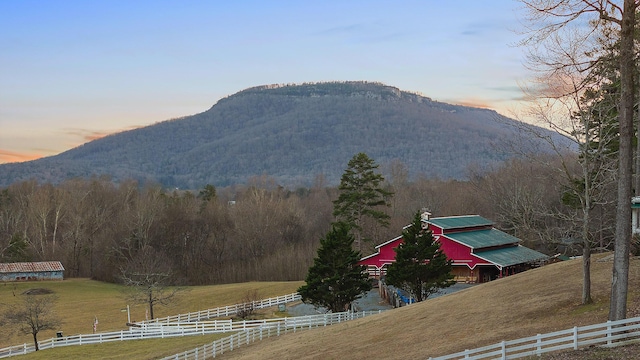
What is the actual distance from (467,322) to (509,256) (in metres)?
32.5

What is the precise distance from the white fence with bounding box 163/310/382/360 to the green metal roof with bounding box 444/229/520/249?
58.1ft

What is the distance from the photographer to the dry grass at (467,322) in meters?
24.3

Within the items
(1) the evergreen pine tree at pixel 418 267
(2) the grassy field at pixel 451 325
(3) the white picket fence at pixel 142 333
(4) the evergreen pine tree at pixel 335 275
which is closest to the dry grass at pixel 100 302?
(3) the white picket fence at pixel 142 333

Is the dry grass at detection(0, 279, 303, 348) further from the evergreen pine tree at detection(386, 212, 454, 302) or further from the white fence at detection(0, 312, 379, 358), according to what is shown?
the evergreen pine tree at detection(386, 212, 454, 302)

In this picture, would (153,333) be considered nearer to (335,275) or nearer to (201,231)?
(335,275)

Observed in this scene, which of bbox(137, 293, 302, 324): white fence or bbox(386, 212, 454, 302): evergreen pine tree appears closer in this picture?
bbox(386, 212, 454, 302): evergreen pine tree

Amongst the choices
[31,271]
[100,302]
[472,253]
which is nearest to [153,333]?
[100,302]

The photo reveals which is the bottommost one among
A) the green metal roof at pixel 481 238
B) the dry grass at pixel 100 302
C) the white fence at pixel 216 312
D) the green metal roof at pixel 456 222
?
the dry grass at pixel 100 302

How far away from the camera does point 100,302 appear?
69.4m

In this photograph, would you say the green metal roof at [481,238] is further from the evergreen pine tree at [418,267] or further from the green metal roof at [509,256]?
the evergreen pine tree at [418,267]

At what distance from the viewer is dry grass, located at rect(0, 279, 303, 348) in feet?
180

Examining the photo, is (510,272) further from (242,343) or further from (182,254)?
(182,254)

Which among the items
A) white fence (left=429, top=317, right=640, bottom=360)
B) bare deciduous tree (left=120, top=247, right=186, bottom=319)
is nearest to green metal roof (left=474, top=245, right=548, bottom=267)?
bare deciduous tree (left=120, top=247, right=186, bottom=319)

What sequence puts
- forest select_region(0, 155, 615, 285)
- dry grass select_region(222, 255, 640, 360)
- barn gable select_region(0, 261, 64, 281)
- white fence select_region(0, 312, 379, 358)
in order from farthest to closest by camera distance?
forest select_region(0, 155, 615, 285) < barn gable select_region(0, 261, 64, 281) < white fence select_region(0, 312, 379, 358) < dry grass select_region(222, 255, 640, 360)
